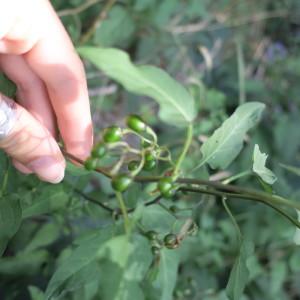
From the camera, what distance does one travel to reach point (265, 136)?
2.44 meters

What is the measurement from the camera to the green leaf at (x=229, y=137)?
91 centimetres

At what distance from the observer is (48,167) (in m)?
0.95

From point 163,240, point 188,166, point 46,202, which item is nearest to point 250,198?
point 163,240

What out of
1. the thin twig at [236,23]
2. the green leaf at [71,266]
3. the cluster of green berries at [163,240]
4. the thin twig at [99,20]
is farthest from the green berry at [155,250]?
the thin twig at [236,23]

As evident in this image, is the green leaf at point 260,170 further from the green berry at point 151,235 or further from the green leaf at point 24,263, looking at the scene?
the green leaf at point 24,263

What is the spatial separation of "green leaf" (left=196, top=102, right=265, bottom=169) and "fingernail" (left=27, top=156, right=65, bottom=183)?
0.25 meters

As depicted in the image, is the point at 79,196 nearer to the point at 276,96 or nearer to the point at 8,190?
the point at 8,190

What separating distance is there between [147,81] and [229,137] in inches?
9.0

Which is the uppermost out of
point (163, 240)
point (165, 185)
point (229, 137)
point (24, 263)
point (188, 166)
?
point (165, 185)

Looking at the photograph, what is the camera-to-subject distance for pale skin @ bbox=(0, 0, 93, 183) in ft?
2.92

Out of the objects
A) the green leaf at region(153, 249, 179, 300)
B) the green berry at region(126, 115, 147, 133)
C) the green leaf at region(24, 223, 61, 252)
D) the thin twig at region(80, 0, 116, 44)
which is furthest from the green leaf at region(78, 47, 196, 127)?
the thin twig at region(80, 0, 116, 44)

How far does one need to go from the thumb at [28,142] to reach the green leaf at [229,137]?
258 mm

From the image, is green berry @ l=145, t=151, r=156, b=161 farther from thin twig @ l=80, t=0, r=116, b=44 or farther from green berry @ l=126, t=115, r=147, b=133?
thin twig @ l=80, t=0, r=116, b=44

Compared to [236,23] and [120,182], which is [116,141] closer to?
[120,182]
